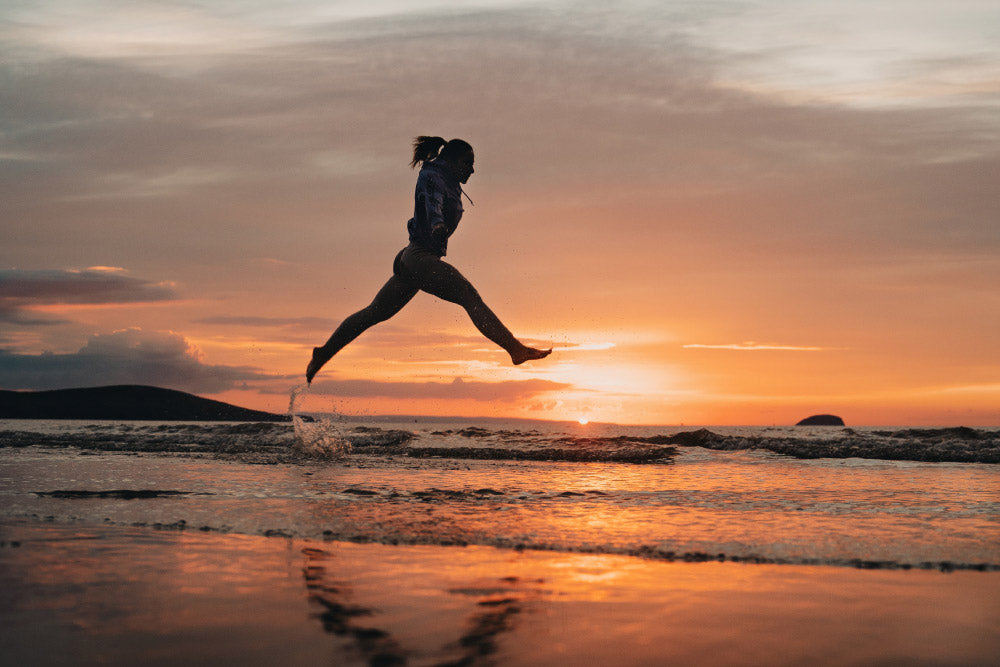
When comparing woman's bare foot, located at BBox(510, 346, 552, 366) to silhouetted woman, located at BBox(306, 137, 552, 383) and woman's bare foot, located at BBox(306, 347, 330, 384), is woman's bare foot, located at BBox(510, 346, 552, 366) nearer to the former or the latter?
silhouetted woman, located at BBox(306, 137, 552, 383)

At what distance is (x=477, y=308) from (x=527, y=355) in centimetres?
72

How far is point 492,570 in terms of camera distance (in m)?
4.41

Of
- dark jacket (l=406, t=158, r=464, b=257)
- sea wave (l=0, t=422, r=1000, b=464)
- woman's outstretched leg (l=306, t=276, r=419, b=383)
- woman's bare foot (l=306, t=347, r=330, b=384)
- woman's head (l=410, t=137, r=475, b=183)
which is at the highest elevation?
woman's head (l=410, t=137, r=475, b=183)

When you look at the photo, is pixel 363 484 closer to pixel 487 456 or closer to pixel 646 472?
pixel 646 472

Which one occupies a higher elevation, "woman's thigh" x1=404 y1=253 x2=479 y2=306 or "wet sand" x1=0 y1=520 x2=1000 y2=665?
"woman's thigh" x1=404 y1=253 x2=479 y2=306

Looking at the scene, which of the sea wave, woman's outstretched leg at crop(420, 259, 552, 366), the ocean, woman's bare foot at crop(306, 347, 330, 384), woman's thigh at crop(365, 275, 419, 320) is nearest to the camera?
the ocean

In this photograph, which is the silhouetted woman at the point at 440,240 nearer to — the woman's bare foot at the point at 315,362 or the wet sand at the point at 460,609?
the woman's bare foot at the point at 315,362

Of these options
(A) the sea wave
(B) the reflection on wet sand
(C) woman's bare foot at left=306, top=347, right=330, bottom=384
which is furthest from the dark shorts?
(B) the reflection on wet sand

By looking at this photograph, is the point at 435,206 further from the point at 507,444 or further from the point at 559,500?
the point at 507,444

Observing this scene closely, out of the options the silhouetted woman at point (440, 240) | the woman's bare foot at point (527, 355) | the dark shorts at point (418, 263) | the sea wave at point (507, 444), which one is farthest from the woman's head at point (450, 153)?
the sea wave at point (507, 444)

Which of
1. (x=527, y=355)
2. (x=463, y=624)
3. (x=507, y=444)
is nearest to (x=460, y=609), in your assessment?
(x=463, y=624)

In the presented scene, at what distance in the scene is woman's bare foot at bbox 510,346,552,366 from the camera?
8820 millimetres

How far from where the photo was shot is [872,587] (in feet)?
13.6

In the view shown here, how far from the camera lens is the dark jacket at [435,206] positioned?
28.9 feet
